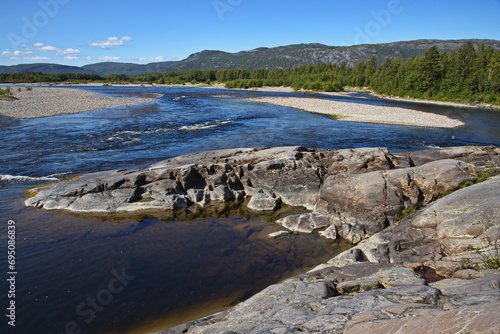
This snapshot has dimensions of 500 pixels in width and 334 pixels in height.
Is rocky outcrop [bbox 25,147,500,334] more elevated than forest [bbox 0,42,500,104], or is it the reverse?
forest [bbox 0,42,500,104]

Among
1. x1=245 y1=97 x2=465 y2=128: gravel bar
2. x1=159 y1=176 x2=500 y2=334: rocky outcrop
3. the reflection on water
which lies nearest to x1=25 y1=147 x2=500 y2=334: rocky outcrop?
x1=159 y1=176 x2=500 y2=334: rocky outcrop

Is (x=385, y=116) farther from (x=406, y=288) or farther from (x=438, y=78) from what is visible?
(x=438, y=78)

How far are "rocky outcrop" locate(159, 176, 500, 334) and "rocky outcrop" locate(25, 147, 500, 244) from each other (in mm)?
1578

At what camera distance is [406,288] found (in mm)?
6824

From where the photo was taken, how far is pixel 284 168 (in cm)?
1770

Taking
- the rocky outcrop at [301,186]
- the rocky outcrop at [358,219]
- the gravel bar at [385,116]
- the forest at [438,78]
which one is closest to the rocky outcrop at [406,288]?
the rocky outcrop at [358,219]

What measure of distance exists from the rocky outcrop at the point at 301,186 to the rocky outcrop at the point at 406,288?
1578mm

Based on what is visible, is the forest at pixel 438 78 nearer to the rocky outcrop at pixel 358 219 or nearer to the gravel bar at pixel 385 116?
the gravel bar at pixel 385 116

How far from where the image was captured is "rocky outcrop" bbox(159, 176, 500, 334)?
5.05 meters

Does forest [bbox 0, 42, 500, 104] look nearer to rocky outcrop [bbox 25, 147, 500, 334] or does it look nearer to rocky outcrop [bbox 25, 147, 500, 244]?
rocky outcrop [bbox 25, 147, 500, 244]

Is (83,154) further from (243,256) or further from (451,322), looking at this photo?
(451,322)

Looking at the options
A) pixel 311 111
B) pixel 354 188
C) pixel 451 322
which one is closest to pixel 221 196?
pixel 354 188

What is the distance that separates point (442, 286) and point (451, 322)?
3.34 metres

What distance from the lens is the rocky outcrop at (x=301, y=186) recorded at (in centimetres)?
1366
